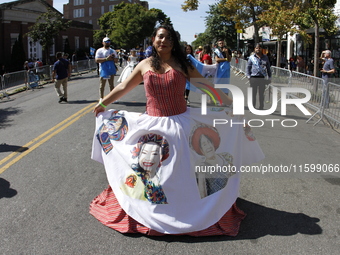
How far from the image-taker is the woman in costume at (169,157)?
378cm

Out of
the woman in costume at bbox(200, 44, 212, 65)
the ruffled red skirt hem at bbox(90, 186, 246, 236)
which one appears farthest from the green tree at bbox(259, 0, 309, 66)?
the ruffled red skirt hem at bbox(90, 186, 246, 236)

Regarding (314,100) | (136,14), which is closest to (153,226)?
(314,100)

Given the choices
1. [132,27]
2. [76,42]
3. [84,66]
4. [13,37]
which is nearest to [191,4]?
[84,66]

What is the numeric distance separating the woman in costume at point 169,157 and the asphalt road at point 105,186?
6.1 inches

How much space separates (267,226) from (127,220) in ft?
4.88

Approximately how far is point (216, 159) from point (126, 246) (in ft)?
4.28

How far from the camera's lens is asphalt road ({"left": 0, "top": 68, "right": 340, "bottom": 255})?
3666 millimetres

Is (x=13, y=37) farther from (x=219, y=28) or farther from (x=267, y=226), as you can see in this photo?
(x=267, y=226)

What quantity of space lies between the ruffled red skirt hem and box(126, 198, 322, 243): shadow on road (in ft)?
0.18

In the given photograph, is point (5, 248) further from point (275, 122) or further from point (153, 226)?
point (275, 122)

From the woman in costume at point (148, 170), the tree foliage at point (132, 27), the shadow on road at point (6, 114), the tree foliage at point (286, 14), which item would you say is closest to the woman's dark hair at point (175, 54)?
the woman in costume at point (148, 170)

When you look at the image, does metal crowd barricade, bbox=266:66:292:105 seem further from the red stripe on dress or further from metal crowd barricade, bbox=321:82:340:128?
the red stripe on dress

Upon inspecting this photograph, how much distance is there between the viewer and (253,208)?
4.55 metres

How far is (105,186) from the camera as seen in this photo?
5254 mm
